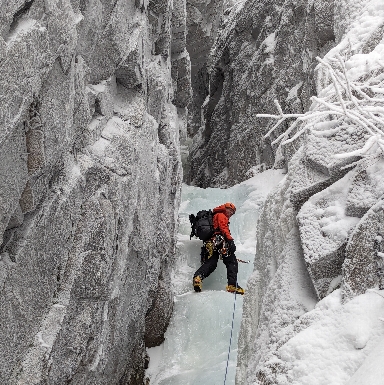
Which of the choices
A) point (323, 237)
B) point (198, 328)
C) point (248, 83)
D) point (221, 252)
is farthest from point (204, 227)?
point (248, 83)

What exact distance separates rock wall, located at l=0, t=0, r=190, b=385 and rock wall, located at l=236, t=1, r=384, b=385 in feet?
6.16

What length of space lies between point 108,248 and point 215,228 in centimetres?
343

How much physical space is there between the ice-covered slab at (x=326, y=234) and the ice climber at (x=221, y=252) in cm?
490

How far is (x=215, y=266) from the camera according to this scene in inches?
331

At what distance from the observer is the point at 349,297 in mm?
2508

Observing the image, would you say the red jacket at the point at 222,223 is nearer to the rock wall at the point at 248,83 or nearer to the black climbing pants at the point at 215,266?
the black climbing pants at the point at 215,266

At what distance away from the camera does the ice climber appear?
316 inches

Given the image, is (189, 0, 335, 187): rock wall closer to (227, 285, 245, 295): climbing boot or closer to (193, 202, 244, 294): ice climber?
(193, 202, 244, 294): ice climber

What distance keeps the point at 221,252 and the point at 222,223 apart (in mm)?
524

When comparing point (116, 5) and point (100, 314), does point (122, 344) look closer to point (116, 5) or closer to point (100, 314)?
point (100, 314)

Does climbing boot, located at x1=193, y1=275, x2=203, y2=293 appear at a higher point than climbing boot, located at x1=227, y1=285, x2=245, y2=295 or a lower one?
lower

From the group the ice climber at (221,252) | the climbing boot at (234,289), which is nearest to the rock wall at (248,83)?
the ice climber at (221,252)

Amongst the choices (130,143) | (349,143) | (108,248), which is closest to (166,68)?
(130,143)

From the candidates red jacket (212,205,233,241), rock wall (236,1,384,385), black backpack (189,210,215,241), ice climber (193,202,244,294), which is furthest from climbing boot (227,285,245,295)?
rock wall (236,1,384,385)
